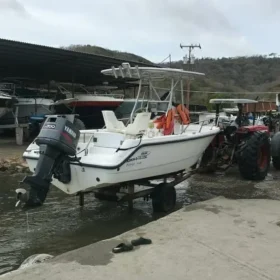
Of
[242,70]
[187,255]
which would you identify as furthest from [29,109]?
[242,70]

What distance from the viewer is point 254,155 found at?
368 inches

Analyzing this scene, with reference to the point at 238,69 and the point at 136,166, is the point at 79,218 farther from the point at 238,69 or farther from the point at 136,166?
the point at 238,69

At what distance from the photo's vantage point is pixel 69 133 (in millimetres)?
6227

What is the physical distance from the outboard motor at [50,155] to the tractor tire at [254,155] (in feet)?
14.3

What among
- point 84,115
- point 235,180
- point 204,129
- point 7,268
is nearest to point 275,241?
point 7,268

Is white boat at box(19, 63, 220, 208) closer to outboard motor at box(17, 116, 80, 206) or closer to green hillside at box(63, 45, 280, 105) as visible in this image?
outboard motor at box(17, 116, 80, 206)

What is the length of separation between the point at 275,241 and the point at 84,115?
17.1 metres

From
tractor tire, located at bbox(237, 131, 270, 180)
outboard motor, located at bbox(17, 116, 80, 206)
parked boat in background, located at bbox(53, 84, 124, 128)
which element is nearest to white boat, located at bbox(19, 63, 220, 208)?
outboard motor, located at bbox(17, 116, 80, 206)

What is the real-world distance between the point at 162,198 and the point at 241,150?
9.18 feet

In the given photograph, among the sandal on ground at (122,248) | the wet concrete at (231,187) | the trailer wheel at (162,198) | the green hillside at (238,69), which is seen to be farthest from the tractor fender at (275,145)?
the green hillside at (238,69)

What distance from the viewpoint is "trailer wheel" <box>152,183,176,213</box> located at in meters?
7.45

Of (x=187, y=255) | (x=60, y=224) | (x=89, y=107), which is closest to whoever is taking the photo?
(x=187, y=255)

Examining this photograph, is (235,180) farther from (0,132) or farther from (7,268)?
(0,132)

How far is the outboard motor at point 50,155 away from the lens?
5859 mm
